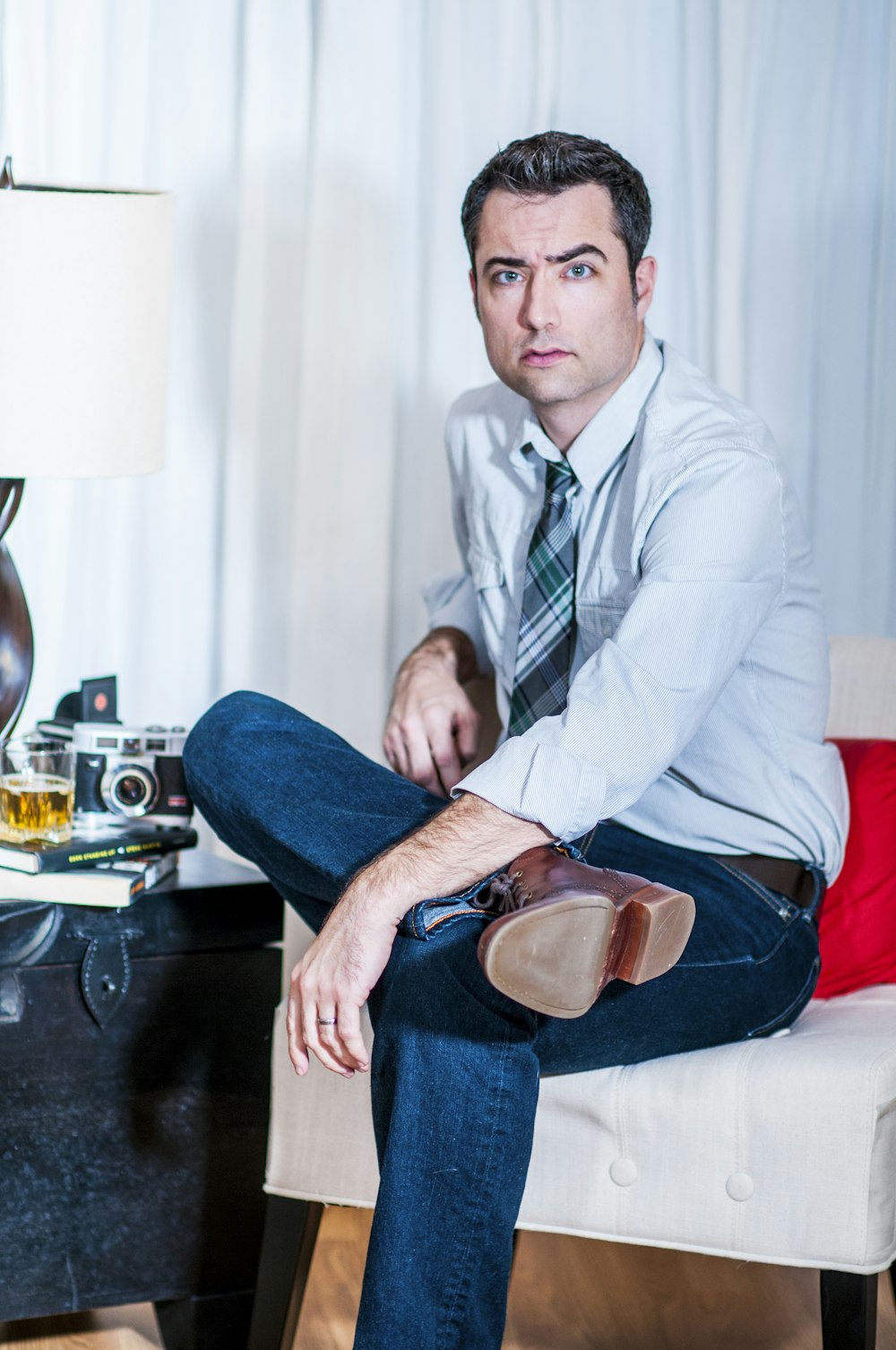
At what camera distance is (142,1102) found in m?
1.44

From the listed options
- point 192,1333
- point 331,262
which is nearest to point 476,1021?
point 192,1333

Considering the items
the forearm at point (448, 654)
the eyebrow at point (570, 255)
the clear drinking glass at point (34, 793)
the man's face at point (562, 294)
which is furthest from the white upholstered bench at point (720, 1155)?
the eyebrow at point (570, 255)

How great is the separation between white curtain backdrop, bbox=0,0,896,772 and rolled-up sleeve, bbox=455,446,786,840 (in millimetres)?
926

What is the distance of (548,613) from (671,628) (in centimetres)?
30

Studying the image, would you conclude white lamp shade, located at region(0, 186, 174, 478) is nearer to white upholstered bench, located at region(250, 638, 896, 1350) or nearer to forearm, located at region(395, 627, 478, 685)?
forearm, located at region(395, 627, 478, 685)

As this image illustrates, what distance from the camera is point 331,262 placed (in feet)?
7.01

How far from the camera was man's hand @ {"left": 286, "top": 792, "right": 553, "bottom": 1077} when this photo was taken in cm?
116

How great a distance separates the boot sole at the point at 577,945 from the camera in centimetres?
98

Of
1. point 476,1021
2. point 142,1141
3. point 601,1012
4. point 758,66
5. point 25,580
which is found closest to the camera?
point 476,1021

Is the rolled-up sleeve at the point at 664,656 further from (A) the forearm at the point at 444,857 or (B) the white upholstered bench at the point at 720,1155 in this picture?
(B) the white upholstered bench at the point at 720,1155

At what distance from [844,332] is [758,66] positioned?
449mm

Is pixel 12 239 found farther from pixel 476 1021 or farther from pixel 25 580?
pixel 476 1021

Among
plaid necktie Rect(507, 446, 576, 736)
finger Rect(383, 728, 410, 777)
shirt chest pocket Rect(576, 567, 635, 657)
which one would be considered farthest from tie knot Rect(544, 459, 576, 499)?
finger Rect(383, 728, 410, 777)

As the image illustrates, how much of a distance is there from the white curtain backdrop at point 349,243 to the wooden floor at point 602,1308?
85cm
